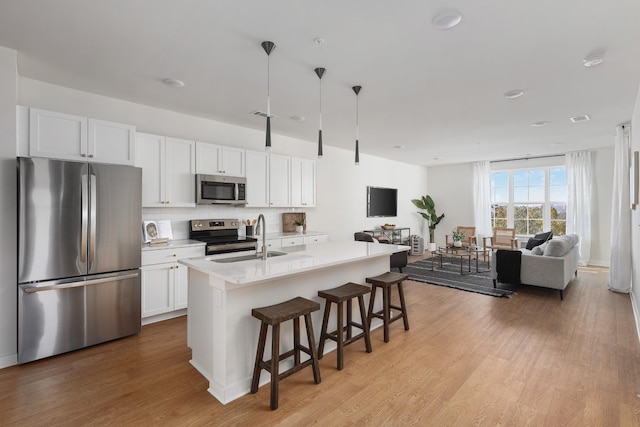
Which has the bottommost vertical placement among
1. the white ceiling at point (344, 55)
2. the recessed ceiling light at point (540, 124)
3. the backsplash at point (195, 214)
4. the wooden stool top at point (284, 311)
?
the wooden stool top at point (284, 311)

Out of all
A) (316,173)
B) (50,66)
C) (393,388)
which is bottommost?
(393,388)

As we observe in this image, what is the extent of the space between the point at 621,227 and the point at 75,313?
7207mm

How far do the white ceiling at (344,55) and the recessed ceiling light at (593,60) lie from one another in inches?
2.4

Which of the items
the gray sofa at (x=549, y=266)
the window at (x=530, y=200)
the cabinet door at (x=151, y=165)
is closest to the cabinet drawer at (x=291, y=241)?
the cabinet door at (x=151, y=165)

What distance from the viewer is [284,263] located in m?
2.47

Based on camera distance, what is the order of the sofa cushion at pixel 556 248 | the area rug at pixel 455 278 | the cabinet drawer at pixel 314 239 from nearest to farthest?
the sofa cushion at pixel 556 248 < the area rug at pixel 455 278 < the cabinet drawer at pixel 314 239

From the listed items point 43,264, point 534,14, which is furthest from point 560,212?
point 43,264

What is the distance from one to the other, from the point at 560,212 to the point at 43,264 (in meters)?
9.46

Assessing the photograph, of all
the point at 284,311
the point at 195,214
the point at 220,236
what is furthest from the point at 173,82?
the point at 284,311

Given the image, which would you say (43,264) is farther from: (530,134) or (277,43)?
(530,134)

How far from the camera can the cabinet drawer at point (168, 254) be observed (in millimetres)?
3398

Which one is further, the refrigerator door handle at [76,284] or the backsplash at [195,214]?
the backsplash at [195,214]

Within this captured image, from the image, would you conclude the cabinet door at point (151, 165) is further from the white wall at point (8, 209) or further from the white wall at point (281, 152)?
the white wall at point (8, 209)

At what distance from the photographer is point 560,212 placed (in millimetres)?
7430
